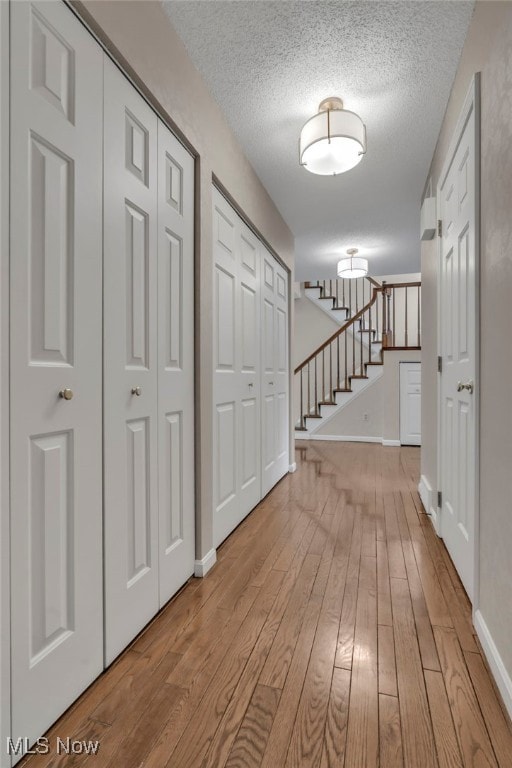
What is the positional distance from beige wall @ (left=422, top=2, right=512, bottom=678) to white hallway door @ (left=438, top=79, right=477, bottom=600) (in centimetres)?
10

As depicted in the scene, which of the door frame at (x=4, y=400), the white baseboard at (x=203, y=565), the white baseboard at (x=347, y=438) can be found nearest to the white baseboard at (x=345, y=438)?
the white baseboard at (x=347, y=438)

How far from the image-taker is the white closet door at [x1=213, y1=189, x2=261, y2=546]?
2.26 metres

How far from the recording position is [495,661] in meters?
1.24

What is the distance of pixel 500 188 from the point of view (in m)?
1.28

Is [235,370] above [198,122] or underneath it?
underneath

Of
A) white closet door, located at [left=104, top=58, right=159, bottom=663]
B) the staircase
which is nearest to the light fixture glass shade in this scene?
the staircase

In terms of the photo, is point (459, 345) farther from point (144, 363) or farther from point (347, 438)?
point (347, 438)

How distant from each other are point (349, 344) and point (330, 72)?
5476 mm

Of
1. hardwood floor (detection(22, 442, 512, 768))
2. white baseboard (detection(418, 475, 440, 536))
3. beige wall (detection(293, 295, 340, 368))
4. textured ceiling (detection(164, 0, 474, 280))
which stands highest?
textured ceiling (detection(164, 0, 474, 280))

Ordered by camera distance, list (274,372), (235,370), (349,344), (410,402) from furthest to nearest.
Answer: (349,344)
(410,402)
(274,372)
(235,370)

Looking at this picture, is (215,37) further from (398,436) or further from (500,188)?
(398,436)

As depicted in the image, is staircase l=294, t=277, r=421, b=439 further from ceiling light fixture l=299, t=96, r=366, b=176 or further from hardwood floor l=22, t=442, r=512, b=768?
hardwood floor l=22, t=442, r=512, b=768

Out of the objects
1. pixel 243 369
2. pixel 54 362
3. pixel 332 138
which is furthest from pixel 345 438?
pixel 54 362

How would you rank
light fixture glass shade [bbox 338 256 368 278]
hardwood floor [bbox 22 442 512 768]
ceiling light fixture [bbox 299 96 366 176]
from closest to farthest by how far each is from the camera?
1. hardwood floor [bbox 22 442 512 768]
2. ceiling light fixture [bbox 299 96 366 176]
3. light fixture glass shade [bbox 338 256 368 278]
